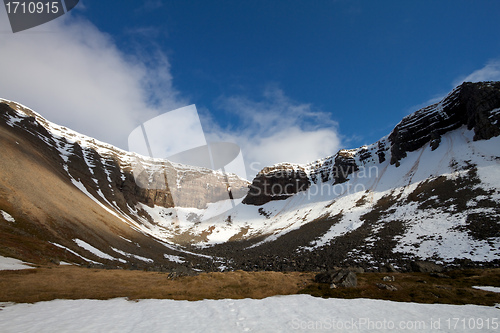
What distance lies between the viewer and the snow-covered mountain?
42103 mm

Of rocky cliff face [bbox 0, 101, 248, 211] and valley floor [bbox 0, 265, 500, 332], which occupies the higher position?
rocky cliff face [bbox 0, 101, 248, 211]

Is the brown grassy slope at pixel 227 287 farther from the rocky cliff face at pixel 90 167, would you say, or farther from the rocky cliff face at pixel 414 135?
the rocky cliff face at pixel 414 135

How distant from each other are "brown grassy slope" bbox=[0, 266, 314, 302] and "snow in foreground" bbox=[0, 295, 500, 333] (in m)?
2.03

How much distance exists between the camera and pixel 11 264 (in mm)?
25219

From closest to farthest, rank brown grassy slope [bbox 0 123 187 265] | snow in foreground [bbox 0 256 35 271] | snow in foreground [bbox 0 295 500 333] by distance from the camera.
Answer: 1. snow in foreground [bbox 0 295 500 333]
2. snow in foreground [bbox 0 256 35 271]
3. brown grassy slope [bbox 0 123 187 265]

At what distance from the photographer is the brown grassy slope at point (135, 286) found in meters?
18.3

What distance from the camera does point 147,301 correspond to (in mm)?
18750

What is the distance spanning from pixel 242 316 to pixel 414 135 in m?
135

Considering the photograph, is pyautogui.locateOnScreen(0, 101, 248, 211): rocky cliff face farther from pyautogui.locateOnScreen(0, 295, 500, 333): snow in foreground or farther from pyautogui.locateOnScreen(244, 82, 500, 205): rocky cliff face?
pyautogui.locateOnScreen(0, 295, 500, 333): snow in foreground

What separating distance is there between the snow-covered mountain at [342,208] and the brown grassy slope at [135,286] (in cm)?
1231

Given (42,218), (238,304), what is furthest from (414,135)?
(42,218)

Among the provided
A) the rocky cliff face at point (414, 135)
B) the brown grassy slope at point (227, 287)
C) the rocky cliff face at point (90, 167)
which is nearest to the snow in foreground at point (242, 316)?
the brown grassy slope at point (227, 287)

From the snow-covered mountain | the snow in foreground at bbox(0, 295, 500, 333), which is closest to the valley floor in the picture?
the snow in foreground at bbox(0, 295, 500, 333)

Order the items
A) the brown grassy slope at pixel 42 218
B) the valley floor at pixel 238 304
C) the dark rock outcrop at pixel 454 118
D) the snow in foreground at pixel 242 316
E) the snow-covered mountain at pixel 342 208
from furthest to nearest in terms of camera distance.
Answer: the dark rock outcrop at pixel 454 118 < the snow-covered mountain at pixel 342 208 < the brown grassy slope at pixel 42 218 < the valley floor at pixel 238 304 < the snow in foreground at pixel 242 316
